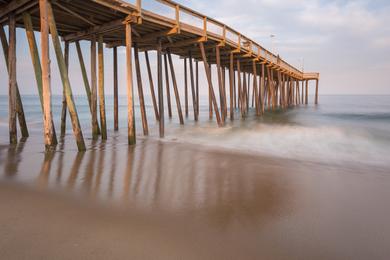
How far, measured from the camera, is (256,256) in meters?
2.11

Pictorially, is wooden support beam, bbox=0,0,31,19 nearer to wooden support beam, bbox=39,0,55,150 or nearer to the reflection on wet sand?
wooden support beam, bbox=39,0,55,150

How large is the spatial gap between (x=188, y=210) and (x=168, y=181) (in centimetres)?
120

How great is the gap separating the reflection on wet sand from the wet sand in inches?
0.6

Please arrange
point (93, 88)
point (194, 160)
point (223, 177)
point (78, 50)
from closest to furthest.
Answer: point (223, 177) < point (194, 160) < point (93, 88) < point (78, 50)

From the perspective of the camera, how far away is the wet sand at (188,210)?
7.19 feet

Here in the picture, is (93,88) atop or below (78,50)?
below

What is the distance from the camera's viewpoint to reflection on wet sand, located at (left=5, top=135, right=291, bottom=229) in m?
3.12

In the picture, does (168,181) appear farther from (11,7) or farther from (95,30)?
(95,30)

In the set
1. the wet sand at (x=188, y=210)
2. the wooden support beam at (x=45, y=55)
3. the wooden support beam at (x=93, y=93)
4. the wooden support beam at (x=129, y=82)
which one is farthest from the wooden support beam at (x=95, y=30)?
the wet sand at (x=188, y=210)

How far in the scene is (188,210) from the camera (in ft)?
9.77

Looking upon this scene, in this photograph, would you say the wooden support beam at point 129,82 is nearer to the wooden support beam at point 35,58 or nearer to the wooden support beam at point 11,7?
the wooden support beam at point 35,58

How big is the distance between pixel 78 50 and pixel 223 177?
7.18m

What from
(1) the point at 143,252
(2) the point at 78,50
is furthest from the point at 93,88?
(1) the point at 143,252

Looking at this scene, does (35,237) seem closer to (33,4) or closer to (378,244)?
(378,244)
